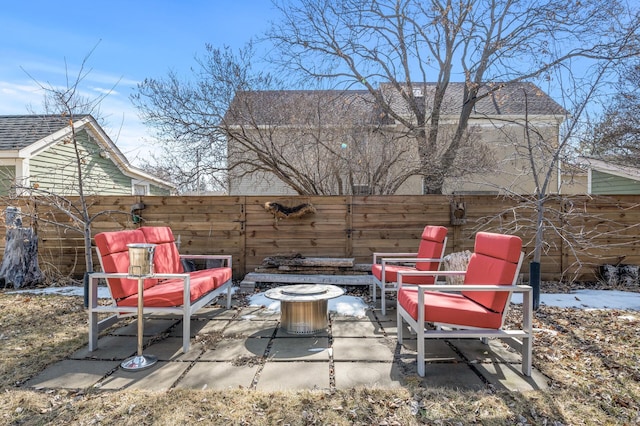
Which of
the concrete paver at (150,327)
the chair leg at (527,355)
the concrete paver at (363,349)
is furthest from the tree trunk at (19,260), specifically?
the chair leg at (527,355)

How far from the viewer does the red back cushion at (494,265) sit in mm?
2691

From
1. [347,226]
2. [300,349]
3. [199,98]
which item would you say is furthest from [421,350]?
[199,98]

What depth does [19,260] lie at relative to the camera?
575 centimetres

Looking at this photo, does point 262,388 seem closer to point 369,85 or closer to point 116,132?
point 116,132

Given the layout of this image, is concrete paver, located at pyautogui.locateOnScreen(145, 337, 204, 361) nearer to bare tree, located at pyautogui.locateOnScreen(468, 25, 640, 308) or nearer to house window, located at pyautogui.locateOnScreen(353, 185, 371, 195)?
bare tree, located at pyautogui.locateOnScreen(468, 25, 640, 308)

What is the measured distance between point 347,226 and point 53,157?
775 centimetres

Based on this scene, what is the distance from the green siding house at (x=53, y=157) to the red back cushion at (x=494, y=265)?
5861 millimetres

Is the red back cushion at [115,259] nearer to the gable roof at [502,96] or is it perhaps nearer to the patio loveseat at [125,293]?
the patio loveseat at [125,293]

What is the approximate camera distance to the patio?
2.45 metres

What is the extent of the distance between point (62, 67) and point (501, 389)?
619 cm

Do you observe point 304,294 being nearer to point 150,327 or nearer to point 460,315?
point 460,315

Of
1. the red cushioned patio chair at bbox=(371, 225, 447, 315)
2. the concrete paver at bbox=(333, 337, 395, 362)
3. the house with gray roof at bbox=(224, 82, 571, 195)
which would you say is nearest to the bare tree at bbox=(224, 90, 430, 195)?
the house with gray roof at bbox=(224, 82, 571, 195)

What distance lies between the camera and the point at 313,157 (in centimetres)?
718

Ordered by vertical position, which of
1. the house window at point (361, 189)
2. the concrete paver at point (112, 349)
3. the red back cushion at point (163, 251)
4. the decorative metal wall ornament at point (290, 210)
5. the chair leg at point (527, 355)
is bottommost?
the concrete paver at point (112, 349)
